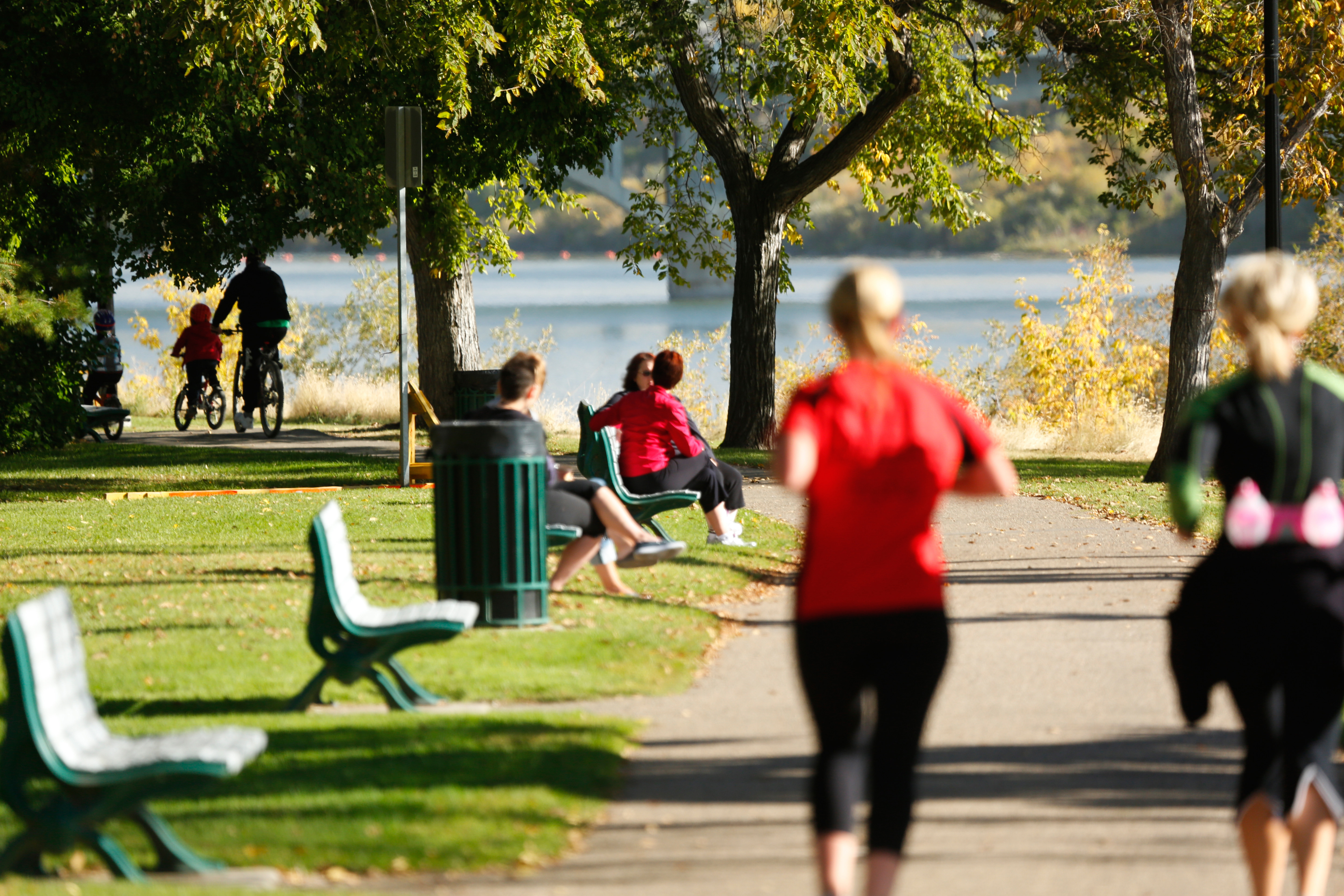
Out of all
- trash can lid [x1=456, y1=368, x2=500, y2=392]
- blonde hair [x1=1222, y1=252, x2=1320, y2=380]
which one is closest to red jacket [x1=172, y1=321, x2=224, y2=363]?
trash can lid [x1=456, y1=368, x2=500, y2=392]

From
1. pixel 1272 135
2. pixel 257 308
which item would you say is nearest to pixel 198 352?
pixel 257 308

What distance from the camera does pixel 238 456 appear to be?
17.2 m

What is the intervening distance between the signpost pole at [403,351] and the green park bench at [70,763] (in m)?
8.36

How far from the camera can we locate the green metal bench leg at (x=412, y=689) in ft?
21.2

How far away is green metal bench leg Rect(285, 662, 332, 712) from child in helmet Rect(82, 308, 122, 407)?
14.3 meters

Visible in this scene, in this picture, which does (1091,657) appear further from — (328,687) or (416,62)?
(416,62)

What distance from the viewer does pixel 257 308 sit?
713 inches

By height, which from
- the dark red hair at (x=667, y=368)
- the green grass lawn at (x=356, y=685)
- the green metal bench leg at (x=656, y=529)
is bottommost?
the green grass lawn at (x=356, y=685)

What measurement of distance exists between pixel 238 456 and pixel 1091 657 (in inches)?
474

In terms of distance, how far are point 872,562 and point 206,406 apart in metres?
18.6

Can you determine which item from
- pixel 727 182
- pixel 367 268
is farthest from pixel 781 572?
pixel 367 268

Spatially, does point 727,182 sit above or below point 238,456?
above

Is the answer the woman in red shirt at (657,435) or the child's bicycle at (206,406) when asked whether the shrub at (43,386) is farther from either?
the woman in red shirt at (657,435)

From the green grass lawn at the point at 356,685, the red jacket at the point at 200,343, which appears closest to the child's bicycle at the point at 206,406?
the red jacket at the point at 200,343
